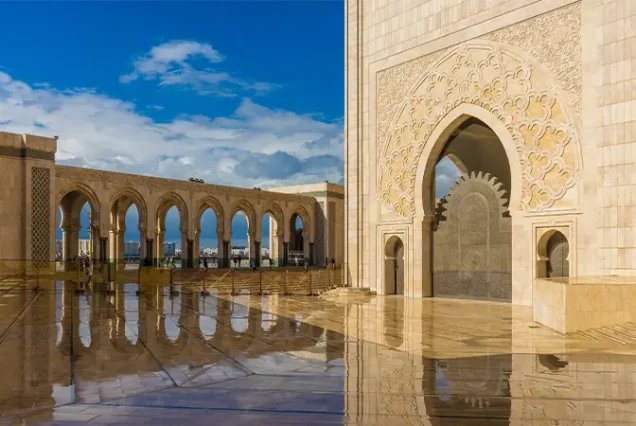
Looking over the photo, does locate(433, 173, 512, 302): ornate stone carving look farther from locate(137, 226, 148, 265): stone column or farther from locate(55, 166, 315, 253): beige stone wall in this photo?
locate(137, 226, 148, 265): stone column

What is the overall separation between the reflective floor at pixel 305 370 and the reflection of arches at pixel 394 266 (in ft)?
12.6

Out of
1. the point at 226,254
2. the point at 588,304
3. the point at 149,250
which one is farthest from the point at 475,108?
the point at 226,254

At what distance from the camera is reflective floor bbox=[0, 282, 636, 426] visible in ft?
10.3

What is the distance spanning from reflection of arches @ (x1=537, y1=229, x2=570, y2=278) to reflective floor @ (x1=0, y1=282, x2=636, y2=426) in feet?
5.82

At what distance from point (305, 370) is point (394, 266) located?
782 cm

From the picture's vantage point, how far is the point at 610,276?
7785mm

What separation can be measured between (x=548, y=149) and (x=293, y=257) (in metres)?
20.3

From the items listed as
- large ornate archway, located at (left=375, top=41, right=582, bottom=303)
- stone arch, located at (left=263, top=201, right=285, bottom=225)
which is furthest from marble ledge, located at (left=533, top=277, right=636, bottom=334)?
stone arch, located at (left=263, top=201, right=285, bottom=225)

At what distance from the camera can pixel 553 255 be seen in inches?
367

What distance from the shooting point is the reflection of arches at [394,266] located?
11.8 m

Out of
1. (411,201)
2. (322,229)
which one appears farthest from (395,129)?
(322,229)

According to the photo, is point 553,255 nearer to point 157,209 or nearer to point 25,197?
point 25,197

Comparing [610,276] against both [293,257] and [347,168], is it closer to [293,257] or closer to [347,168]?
[347,168]

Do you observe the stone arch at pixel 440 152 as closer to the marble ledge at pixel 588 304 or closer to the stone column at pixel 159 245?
the marble ledge at pixel 588 304
